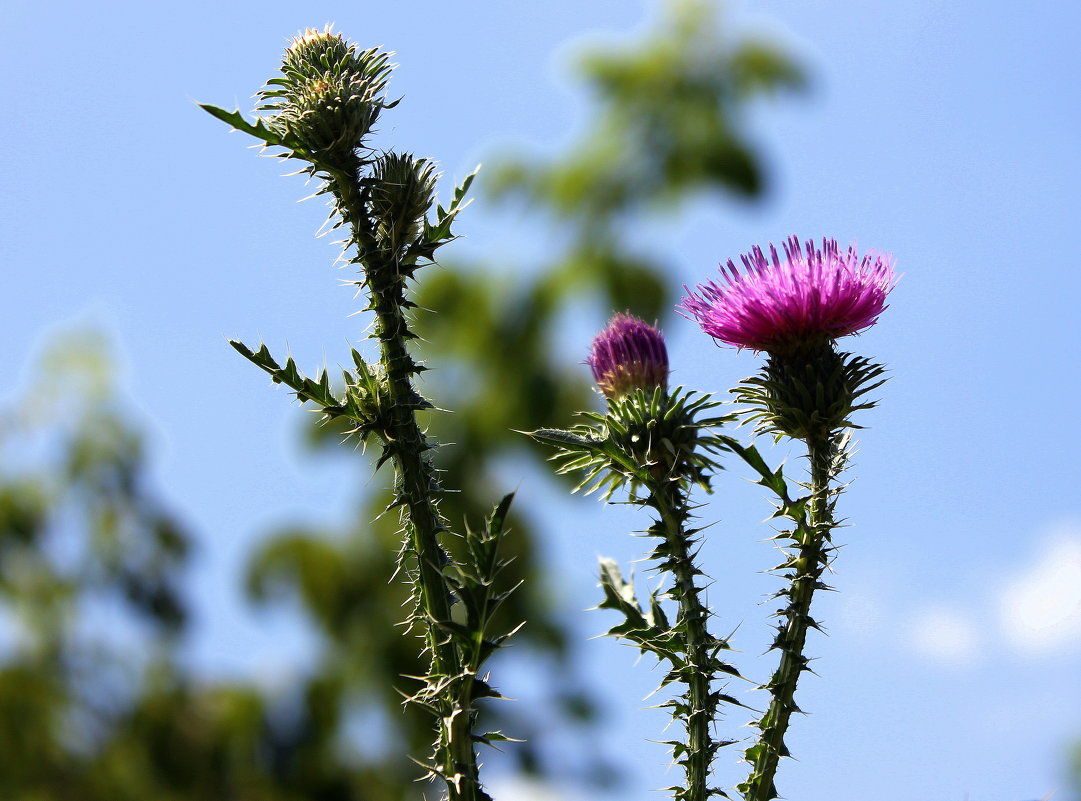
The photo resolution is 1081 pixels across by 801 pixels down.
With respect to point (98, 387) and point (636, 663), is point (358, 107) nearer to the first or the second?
point (636, 663)

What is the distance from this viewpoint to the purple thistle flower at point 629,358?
1881 millimetres

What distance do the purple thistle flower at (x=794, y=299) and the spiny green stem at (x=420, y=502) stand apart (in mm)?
612

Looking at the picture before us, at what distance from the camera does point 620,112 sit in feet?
31.6

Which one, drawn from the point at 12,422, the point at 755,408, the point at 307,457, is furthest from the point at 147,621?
the point at 755,408

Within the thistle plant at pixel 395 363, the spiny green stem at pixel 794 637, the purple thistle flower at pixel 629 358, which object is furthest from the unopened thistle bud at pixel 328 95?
the spiny green stem at pixel 794 637

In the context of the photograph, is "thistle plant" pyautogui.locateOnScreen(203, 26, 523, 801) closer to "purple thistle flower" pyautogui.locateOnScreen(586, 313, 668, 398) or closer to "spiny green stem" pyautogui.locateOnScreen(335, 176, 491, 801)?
"spiny green stem" pyautogui.locateOnScreen(335, 176, 491, 801)

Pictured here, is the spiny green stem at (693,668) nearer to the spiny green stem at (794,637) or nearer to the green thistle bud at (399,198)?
the spiny green stem at (794,637)

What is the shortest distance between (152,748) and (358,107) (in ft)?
42.9

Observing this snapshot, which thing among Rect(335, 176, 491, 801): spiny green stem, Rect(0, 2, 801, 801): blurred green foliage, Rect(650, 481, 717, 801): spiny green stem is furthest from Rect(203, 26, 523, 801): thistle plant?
Rect(0, 2, 801, 801): blurred green foliage

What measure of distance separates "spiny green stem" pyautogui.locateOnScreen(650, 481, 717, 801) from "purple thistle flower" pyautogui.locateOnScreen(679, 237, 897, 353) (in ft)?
1.42

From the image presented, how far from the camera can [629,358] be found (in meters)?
1.89

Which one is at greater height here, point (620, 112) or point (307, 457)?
point (620, 112)

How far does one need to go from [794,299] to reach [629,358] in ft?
1.05

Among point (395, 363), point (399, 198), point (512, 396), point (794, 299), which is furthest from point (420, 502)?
point (512, 396)
